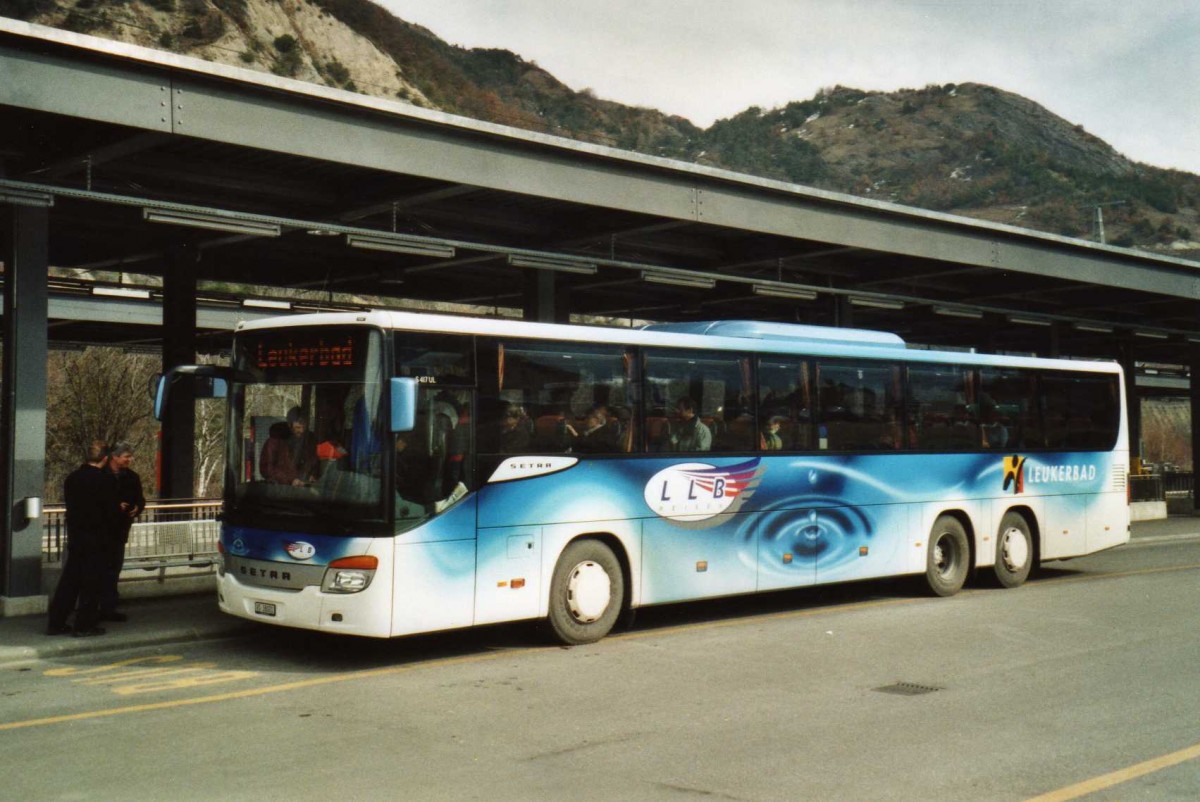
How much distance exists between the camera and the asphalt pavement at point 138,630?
11036 millimetres

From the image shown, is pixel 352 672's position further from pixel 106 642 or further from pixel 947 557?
pixel 947 557

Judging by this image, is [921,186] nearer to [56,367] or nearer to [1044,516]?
[56,367]

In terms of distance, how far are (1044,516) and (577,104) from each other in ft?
417

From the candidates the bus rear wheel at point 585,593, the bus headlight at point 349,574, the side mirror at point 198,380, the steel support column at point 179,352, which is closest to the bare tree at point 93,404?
the steel support column at point 179,352

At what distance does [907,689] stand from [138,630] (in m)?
7.43

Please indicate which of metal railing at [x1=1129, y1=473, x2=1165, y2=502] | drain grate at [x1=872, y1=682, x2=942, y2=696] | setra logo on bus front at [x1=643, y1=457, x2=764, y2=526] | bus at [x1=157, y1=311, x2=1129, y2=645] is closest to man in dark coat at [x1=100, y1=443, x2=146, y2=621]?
bus at [x1=157, y1=311, x2=1129, y2=645]

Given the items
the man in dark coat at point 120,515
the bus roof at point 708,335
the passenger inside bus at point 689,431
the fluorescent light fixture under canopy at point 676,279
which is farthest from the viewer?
the fluorescent light fixture under canopy at point 676,279

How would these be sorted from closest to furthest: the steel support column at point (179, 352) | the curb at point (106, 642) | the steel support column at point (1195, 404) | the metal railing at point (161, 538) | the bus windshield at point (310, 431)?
the bus windshield at point (310, 431), the curb at point (106, 642), the metal railing at point (161, 538), the steel support column at point (179, 352), the steel support column at point (1195, 404)

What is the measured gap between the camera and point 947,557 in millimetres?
16031

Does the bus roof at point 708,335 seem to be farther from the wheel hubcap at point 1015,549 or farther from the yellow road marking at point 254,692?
the yellow road marking at point 254,692

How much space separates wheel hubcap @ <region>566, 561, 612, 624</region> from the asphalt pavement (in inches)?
136

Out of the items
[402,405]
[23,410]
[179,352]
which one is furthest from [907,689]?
[179,352]

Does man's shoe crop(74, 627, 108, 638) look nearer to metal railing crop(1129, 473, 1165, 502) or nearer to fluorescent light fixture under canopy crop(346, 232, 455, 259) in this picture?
fluorescent light fixture under canopy crop(346, 232, 455, 259)

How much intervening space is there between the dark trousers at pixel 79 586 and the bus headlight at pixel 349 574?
296 centimetres
